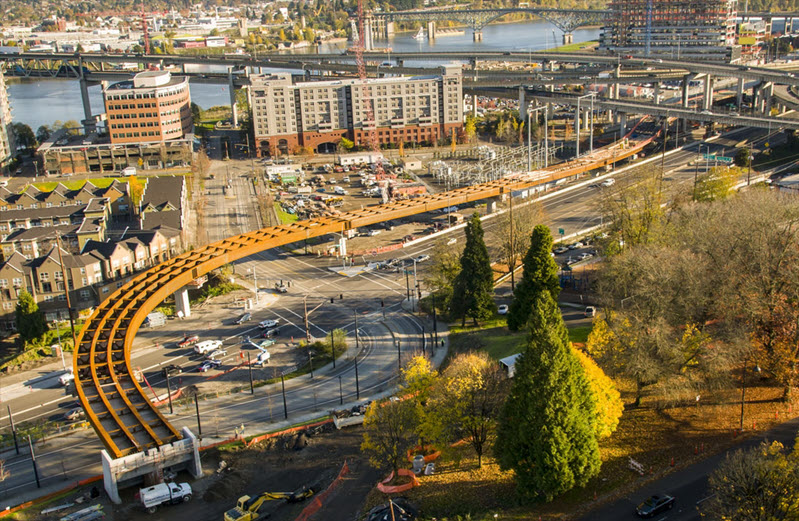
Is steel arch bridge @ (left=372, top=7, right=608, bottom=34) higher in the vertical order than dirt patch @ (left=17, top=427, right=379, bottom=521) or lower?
higher

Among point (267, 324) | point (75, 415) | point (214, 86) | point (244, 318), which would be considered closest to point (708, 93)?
point (267, 324)

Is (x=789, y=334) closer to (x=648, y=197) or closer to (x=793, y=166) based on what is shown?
(x=648, y=197)

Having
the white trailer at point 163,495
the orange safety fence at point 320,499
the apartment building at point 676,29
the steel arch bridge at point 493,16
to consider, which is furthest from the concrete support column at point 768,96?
the steel arch bridge at point 493,16

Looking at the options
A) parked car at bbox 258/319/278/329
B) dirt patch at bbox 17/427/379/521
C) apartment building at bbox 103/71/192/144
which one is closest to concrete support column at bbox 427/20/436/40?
apartment building at bbox 103/71/192/144

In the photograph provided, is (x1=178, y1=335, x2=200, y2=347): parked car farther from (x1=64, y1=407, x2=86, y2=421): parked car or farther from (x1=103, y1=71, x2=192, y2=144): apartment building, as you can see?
(x1=103, y1=71, x2=192, y2=144): apartment building

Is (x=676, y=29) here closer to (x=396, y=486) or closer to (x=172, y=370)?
(x=172, y=370)
